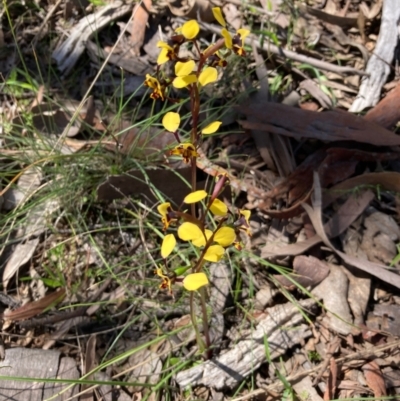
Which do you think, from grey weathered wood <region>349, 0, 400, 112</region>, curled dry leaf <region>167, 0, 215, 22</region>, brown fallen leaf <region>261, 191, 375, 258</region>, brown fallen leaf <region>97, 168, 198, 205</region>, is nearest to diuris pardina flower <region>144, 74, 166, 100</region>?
brown fallen leaf <region>97, 168, 198, 205</region>

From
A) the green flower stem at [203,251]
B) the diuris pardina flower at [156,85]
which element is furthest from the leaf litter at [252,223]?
the diuris pardina flower at [156,85]

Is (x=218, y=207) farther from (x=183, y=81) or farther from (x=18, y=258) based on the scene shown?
(x=18, y=258)

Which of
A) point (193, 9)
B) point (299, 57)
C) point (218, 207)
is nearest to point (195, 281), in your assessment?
point (218, 207)

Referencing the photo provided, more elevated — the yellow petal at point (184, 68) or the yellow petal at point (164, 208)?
the yellow petal at point (184, 68)

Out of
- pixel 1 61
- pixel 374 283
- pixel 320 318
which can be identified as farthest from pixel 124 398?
pixel 1 61

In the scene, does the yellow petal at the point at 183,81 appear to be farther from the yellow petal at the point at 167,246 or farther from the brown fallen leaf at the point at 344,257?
the brown fallen leaf at the point at 344,257

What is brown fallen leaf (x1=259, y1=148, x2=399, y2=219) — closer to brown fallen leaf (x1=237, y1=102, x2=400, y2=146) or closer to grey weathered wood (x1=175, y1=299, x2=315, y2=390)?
brown fallen leaf (x1=237, y1=102, x2=400, y2=146)
